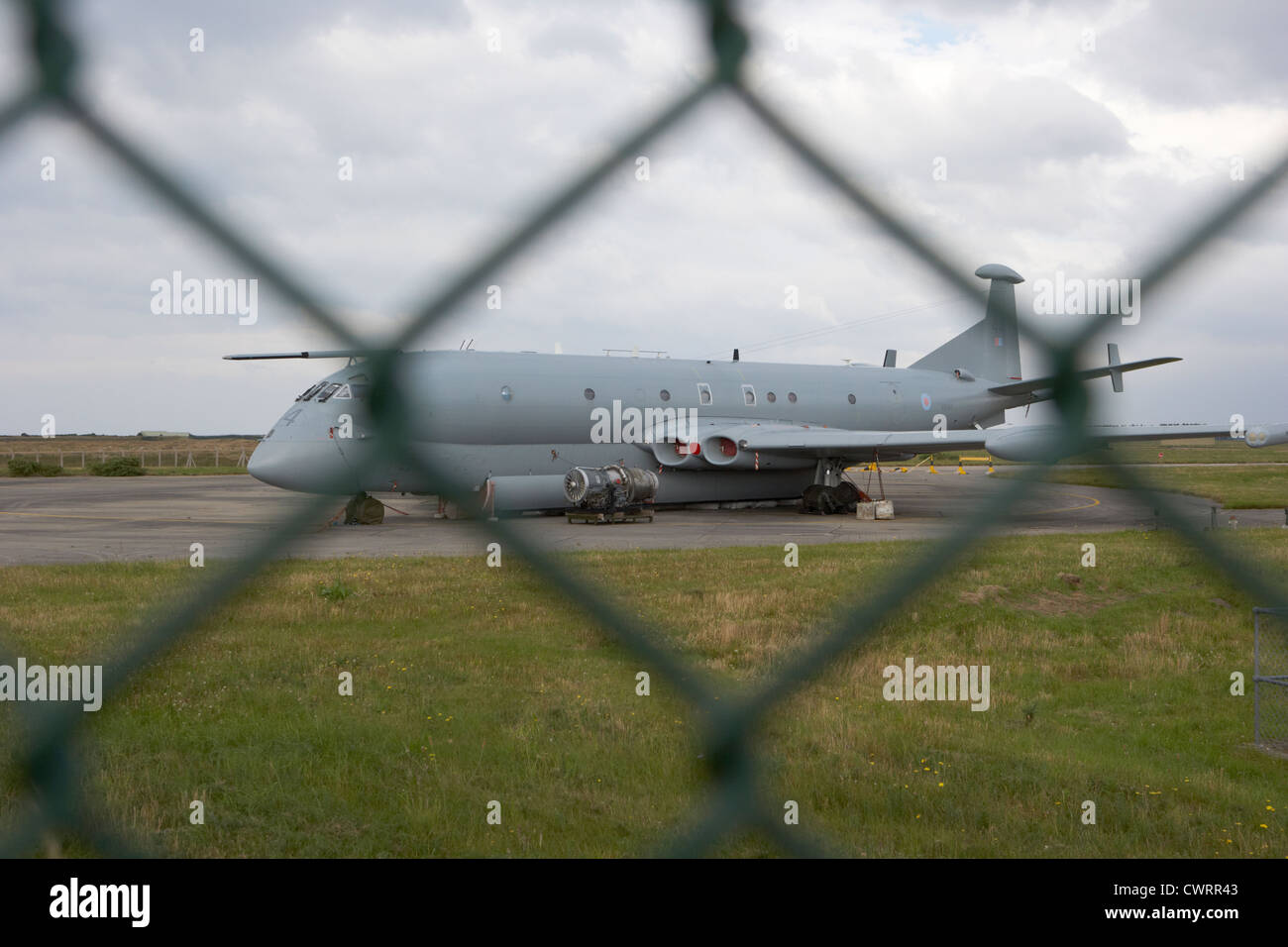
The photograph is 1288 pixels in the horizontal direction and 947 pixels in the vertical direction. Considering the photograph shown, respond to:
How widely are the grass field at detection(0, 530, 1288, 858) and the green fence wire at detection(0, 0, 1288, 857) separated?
0.09m

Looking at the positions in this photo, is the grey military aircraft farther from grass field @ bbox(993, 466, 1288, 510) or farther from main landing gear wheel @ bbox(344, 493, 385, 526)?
grass field @ bbox(993, 466, 1288, 510)

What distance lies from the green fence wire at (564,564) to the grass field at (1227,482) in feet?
0.08

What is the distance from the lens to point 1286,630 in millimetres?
1898

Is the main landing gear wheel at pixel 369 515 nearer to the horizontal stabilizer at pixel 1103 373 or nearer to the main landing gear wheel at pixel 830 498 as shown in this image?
the main landing gear wheel at pixel 830 498

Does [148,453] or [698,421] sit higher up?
[148,453]

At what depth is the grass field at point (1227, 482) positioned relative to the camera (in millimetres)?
1587

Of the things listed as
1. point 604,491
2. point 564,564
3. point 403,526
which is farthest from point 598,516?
point 564,564

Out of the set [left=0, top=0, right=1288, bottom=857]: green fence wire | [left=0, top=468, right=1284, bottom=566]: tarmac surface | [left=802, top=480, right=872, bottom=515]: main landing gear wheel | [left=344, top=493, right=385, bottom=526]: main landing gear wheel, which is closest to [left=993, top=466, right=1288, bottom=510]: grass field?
[left=0, top=0, right=1288, bottom=857]: green fence wire

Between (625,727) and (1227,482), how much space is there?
3254 cm

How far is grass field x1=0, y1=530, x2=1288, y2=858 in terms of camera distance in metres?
4.32

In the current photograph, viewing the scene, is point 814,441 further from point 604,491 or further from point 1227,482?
point 1227,482

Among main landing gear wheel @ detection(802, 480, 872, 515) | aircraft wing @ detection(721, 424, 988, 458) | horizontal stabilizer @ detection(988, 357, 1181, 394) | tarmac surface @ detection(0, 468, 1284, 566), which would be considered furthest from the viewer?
main landing gear wheel @ detection(802, 480, 872, 515)

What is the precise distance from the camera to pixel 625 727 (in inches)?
231
